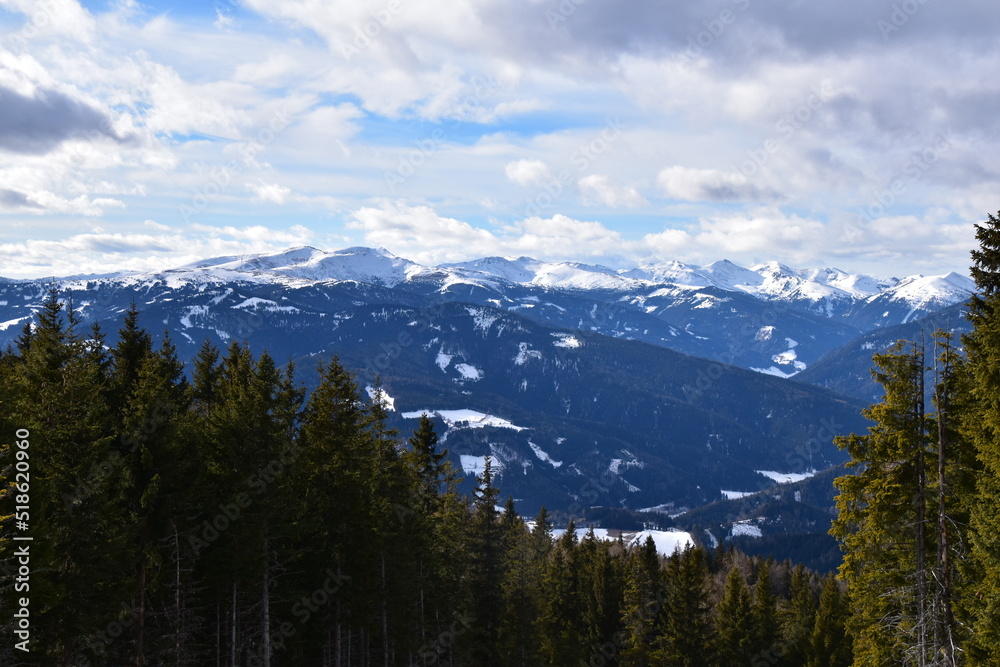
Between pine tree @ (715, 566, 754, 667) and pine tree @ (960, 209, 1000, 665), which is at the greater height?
pine tree @ (960, 209, 1000, 665)

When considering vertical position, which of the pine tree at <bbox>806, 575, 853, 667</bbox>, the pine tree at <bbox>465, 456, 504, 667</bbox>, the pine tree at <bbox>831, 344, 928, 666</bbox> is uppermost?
the pine tree at <bbox>831, 344, 928, 666</bbox>

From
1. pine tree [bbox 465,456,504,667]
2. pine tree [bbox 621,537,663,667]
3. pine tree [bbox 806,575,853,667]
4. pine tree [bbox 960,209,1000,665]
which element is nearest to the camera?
pine tree [bbox 960,209,1000,665]

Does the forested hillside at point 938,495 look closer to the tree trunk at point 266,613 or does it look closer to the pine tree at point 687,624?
the tree trunk at point 266,613

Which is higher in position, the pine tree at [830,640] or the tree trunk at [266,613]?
the tree trunk at [266,613]

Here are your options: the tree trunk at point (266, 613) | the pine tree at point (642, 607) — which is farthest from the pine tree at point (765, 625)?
the tree trunk at point (266, 613)

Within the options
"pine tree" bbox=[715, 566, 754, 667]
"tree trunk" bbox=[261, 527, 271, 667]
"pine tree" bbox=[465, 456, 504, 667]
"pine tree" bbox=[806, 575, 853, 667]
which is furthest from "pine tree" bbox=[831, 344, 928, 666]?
"pine tree" bbox=[806, 575, 853, 667]

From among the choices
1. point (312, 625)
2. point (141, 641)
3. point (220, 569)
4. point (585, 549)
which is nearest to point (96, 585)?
point (141, 641)

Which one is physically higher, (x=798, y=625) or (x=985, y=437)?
(x=985, y=437)

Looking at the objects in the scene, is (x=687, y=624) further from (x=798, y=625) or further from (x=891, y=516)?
(x=891, y=516)

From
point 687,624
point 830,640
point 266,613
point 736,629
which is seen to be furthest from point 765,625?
point 266,613

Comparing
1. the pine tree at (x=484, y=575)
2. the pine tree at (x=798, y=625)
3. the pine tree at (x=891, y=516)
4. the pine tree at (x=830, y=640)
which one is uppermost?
the pine tree at (x=891, y=516)

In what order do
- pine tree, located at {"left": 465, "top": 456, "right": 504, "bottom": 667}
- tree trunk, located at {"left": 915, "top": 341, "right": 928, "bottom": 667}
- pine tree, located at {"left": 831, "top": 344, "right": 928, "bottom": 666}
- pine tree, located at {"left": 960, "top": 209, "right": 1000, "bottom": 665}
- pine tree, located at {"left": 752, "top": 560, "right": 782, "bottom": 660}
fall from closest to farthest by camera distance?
pine tree, located at {"left": 960, "top": 209, "right": 1000, "bottom": 665}, tree trunk, located at {"left": 915, "top": 341, "right": 928, "bottom": 667}, pine tree, located at {"left": 831, "top": 344, "right": 928, "bottom": 666}, pine tree, located at {"left": 465, "top": 456, "right": 504, "bottom": 667}, pine tree, located at {"left": 752, "top": 560, "right": 782, "bottom": 660}

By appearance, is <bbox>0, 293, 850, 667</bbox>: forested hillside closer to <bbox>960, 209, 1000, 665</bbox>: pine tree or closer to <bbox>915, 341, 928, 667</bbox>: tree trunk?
<bbox>915, 341, 928, 667</bbox>: tree trunk

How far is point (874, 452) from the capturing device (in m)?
23.3
